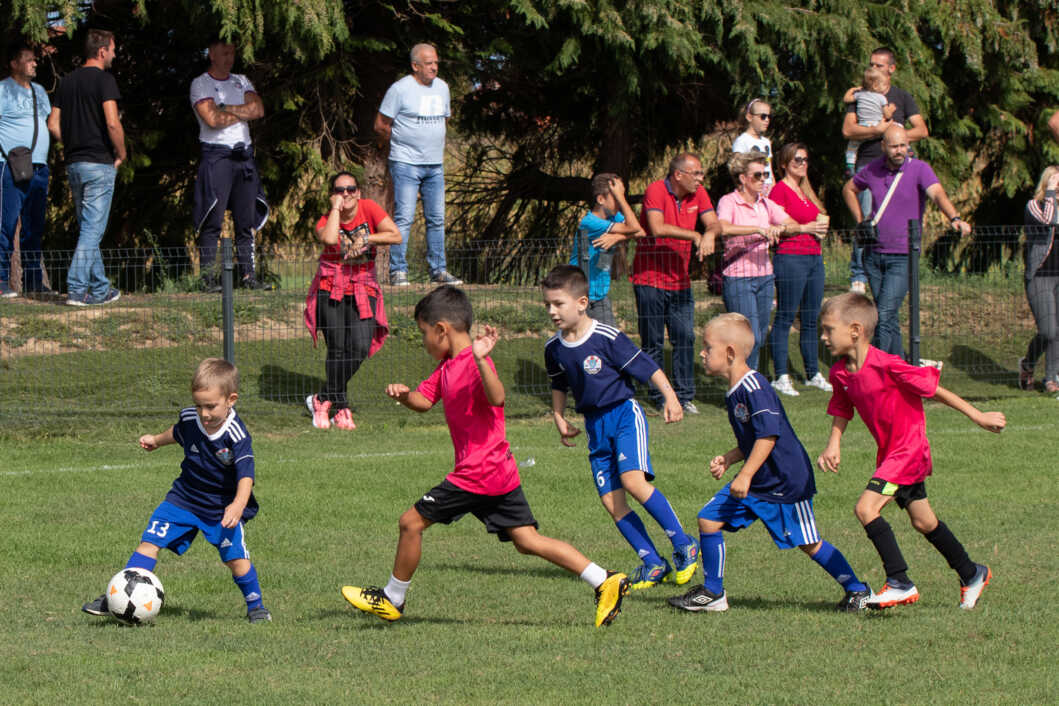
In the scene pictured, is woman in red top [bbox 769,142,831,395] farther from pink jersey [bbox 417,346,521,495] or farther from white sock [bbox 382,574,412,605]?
white sock [bbox 382,574,412,605]

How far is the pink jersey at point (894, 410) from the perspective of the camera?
6.45 meters

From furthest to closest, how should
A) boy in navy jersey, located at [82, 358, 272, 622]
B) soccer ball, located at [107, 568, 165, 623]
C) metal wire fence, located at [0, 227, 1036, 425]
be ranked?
metal wire fence, located at [0, 227, 1036, 425] < boy in navy jersey, located at [82, 358, 272, 622] < soccer ball, located at [107, 568, 165, 623]

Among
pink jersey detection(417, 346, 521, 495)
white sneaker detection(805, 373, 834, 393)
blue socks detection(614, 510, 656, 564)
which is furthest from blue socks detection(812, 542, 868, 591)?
white sneaker detection(805, 373, 834, 393)

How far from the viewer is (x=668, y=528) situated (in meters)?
7.25

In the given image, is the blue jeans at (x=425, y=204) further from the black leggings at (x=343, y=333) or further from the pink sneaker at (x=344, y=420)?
the pink sneaker at (x=344, y=420)

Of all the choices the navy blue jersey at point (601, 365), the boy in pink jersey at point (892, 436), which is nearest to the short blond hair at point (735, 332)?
the boy in pink jersey at point (892, 436)

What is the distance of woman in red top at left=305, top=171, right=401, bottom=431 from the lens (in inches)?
464

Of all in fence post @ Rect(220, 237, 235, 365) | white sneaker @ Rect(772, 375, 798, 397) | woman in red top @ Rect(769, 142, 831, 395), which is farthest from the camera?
white sneaker @ Rect(772, 375, 798, 397)

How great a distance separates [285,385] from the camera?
12.4 m

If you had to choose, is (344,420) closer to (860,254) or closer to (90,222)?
(90,222)

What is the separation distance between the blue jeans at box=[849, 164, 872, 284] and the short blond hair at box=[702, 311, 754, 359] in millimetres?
6904

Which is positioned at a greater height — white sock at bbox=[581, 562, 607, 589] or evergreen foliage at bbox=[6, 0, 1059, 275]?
evergreen foliage at bbox=[6, 0, 1059, 275]

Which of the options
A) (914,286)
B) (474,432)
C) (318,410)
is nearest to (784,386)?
(914,286)

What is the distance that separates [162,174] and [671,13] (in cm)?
601
